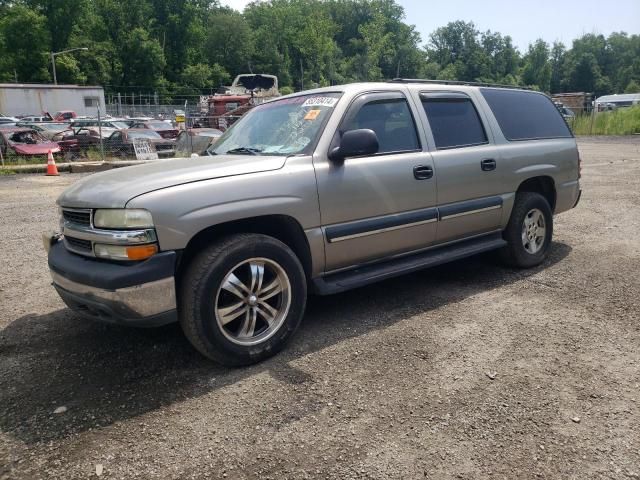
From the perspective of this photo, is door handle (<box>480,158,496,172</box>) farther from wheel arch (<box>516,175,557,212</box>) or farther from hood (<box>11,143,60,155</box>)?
hood (<box>11,143,60,155</box>)

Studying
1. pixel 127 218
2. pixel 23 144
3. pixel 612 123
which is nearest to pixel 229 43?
pixel 612 123

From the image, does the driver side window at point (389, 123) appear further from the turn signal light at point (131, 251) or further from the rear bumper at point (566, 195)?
the rear bumper at point (566, 195)

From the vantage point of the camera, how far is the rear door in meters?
4.42

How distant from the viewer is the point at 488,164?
4754 mm

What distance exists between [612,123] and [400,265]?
2762 cm

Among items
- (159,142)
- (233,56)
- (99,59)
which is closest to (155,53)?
(99,59)

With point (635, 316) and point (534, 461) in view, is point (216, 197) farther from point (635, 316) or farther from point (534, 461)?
point (635, 316)

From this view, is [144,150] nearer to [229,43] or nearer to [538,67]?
[229,43]

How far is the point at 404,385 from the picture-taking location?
122 inches

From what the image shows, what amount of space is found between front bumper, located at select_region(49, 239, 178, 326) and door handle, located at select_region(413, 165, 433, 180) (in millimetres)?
2072

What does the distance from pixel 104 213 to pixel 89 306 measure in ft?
1.87

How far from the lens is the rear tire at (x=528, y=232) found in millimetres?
5121

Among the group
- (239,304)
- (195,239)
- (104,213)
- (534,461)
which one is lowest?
(534,461)

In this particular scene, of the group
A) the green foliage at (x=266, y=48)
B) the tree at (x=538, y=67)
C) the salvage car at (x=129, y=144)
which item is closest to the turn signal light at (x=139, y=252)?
the salvage car at (x=129, y=144)
